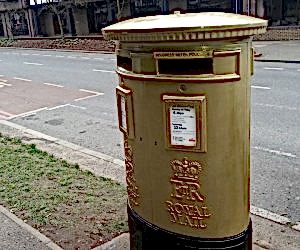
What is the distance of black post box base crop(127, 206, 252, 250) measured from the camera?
2.92m

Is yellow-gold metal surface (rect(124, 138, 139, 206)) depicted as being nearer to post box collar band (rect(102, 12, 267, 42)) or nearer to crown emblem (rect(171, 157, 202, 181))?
crown emblem (rect(171, 157, 202, 181))

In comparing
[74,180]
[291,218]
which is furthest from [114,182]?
[291,218]

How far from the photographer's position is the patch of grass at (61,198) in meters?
4.46

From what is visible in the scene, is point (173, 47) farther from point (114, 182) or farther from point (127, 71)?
point (114, 182)

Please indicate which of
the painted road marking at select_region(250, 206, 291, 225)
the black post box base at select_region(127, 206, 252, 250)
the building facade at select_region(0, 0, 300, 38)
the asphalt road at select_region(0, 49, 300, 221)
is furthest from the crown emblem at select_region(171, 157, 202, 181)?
the building facade at select_region(0, 0, 300, 38)

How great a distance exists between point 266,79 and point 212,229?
11.2 m

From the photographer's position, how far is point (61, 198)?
515cm

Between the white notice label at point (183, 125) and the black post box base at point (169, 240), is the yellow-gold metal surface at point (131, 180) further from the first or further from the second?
the white notice label at point (183, 125)

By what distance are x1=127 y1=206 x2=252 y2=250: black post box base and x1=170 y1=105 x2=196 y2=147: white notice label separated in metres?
0.70

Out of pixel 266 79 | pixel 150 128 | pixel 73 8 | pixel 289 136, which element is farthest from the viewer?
pixel 73 8

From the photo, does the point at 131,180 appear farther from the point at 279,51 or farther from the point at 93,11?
the point at 93,11

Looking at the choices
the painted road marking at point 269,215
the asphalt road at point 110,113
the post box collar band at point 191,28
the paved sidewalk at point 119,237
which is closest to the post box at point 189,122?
the post box collar band at point 191,28

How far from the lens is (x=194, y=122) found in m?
2.73

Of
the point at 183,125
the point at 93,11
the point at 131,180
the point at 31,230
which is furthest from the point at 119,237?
the point at 93,11
